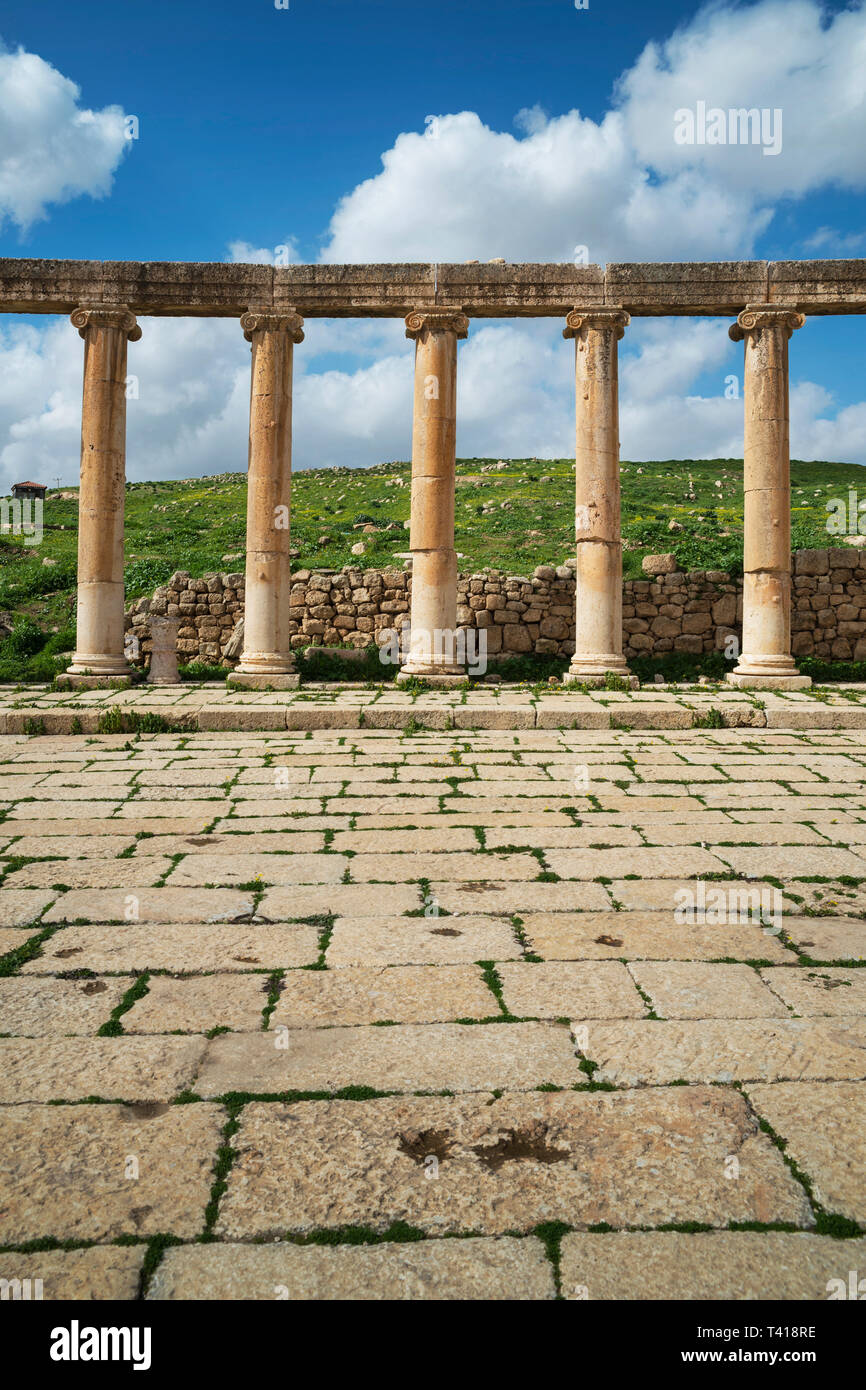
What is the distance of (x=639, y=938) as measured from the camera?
16.1 feet

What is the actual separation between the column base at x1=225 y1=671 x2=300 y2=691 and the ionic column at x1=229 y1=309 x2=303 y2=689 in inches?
14.6

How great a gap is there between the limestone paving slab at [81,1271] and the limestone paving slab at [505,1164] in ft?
0.86

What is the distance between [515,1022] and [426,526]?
1167cm

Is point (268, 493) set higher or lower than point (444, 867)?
higher

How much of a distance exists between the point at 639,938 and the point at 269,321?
1296 centimetres

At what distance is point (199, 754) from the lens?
10.2 metres

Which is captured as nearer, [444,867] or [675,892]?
[675,892]

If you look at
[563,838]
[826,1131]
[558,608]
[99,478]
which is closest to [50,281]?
[99,478]

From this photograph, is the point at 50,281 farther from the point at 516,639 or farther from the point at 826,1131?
the point at 826,1131

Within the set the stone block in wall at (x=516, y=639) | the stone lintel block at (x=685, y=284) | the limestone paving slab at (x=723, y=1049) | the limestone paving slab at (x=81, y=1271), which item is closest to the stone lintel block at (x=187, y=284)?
the stone lintel block at (x=685, y=284)

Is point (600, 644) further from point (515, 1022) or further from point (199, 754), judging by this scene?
point (515, 1022)

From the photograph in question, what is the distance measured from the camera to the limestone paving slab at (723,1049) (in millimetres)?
3463

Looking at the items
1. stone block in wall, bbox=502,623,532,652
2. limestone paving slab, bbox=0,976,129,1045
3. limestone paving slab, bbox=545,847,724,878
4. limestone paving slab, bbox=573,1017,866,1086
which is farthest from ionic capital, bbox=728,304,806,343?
limestone paving slab, bbox=0,976,129,1045

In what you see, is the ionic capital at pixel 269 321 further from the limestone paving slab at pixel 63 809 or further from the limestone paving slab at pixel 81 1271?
the limestone paving slab at pixel 81 1271
